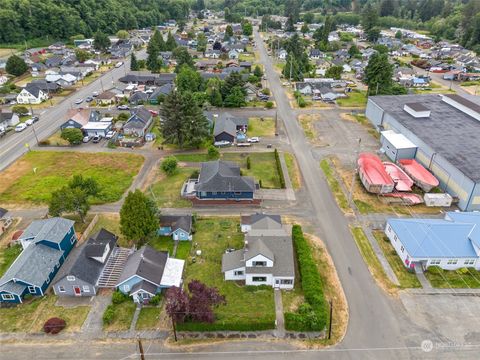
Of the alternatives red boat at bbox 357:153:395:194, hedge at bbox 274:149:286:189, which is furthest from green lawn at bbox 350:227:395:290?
hedge at bbox 274:149:286:189

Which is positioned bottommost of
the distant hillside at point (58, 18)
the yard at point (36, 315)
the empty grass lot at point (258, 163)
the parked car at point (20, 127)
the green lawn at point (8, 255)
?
the empty grass lot at point (258, 163)

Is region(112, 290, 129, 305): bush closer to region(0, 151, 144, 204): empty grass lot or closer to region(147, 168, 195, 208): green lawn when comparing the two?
region(147, 168, 195, 208): green lawn

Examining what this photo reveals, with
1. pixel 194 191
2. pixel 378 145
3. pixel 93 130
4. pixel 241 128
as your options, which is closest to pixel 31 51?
pixel 93 130

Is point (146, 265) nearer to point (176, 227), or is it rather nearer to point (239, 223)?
point (176, 227)

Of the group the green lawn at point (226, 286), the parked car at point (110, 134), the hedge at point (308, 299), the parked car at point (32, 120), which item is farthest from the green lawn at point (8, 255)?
the parked car at point (32, 120)

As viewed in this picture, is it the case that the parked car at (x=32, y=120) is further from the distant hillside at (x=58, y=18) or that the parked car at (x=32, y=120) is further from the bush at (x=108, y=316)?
the distant hillside at (x=58, y=18)

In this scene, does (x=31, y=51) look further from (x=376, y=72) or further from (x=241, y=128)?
(x=376, y=72)
